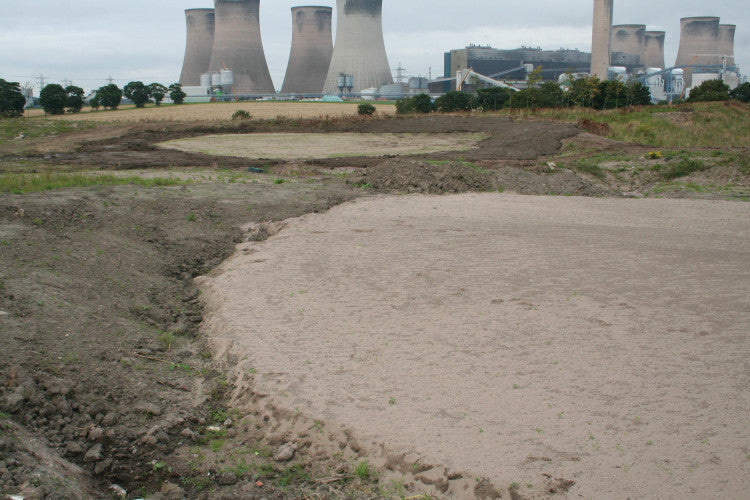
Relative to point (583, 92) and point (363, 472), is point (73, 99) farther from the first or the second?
point (363, 472)

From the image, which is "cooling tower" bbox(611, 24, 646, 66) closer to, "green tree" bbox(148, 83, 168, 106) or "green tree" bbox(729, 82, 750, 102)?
"green tree" bbox(729, 82, 750, 102)

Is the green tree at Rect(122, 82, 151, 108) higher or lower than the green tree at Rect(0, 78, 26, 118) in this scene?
higher

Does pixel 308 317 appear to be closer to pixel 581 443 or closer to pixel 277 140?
pixel 581 443

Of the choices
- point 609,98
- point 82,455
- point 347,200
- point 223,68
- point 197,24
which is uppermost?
point 197,24

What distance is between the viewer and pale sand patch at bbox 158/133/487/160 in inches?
832

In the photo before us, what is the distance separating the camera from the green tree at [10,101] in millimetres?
32781

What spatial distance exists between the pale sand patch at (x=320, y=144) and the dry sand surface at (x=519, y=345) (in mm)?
12329

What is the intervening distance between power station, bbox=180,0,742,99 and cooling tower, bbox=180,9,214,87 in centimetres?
9

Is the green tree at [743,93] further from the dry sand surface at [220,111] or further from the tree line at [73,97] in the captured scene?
the tree line at [73,97]

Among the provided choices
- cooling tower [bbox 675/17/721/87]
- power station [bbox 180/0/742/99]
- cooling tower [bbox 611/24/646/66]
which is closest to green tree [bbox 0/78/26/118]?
power station [bbox 180/0/742/99]

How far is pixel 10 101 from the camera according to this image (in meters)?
33.1

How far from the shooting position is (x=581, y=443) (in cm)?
376

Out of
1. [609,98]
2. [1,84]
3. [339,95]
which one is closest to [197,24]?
[339,95]

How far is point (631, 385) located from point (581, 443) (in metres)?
0.92
